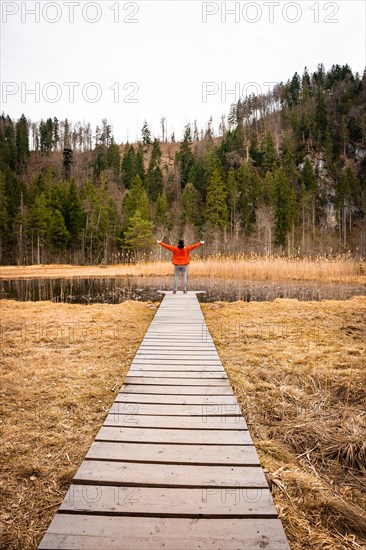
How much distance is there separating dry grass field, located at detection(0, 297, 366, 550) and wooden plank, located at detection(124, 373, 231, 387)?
36 cm

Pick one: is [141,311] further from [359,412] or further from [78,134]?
[78,134]

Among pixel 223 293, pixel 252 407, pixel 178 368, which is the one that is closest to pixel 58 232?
pixel 223 293

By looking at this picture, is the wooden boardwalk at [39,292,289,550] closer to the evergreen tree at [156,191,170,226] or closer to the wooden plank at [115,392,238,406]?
the wooden plank at [115,392,238,406]

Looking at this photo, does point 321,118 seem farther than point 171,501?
Yes

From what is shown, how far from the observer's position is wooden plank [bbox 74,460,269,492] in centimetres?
190

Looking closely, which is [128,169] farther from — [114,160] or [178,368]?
[178,368]

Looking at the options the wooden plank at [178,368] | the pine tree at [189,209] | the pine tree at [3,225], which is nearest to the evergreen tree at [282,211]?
the pine tree at [189,209]

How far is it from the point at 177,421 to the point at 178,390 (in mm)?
624

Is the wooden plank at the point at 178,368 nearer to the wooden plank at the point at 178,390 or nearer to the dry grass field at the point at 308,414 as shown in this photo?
the dry grass field at the point at 308,414

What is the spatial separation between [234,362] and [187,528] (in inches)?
134

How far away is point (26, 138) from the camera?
76625 millimetres

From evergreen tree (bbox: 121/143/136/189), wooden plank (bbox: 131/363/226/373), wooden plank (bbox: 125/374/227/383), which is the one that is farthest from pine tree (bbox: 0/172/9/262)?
wooden plank (bbox: 125/374/227/383)

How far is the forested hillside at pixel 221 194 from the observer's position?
39344mm

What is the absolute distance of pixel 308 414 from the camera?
342 centimetres
